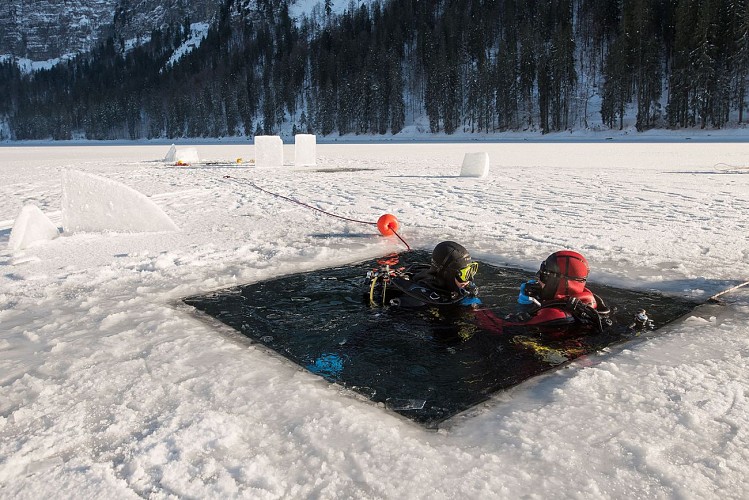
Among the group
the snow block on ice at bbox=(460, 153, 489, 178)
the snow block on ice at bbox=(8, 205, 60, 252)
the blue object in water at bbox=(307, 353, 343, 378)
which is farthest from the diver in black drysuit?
the snow block on ice at bbox=(460, 153, 489, 178)

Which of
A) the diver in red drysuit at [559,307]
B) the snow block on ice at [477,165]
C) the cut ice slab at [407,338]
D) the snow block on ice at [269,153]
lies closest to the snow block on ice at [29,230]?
the cut ice slab at [407,338]

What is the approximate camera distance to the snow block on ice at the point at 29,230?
22.6ft

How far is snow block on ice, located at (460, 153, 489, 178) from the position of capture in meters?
15.0

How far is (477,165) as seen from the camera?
15055 millimetres

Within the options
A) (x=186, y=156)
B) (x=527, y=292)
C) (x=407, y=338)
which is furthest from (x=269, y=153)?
(x=407, y=338)

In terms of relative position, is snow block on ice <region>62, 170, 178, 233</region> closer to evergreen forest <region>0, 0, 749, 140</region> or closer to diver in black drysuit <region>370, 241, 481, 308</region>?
diver in black drysuit <region>370, 241, 481, 308</region>

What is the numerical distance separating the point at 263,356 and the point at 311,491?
152cm

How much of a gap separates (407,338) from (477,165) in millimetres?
11771

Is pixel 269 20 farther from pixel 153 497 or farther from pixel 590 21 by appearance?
pixel 153 497

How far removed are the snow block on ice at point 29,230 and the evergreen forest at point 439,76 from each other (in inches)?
2192

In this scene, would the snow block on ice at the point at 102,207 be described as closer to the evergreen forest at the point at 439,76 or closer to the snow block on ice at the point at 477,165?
the snow block on ice at the point at 477,165

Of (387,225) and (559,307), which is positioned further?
(387,225)

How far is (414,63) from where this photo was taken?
81.3 metres

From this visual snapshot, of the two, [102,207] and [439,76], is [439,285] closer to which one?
[102,207]
